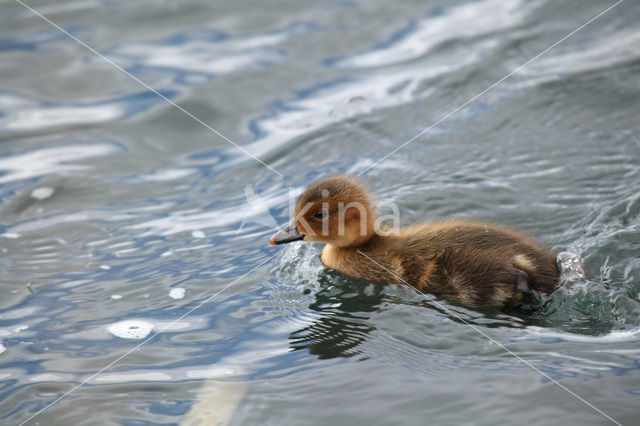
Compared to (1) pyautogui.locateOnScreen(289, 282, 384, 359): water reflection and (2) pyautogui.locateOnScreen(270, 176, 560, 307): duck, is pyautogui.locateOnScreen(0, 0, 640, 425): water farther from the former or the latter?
Answer: (2) pyautogui.locateOnScreen(270, 176, 560, 307): duck

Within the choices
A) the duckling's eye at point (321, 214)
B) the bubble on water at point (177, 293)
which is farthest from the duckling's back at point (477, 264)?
the bubble on water at point (177, 293)

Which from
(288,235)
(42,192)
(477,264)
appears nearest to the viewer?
(477,264)

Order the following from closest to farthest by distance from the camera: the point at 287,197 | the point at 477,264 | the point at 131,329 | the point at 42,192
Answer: the point at 477,264 < the point at 131,329 < the point at 287,197 < the point at 42,192

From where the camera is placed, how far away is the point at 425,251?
4.52 metres

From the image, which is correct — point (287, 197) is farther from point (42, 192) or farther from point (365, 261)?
point (42, 192)

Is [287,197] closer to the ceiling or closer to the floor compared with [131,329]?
closer to the ceiling

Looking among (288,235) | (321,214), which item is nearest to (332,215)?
(321,214)

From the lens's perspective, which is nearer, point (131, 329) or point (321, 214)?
point (131, 329)

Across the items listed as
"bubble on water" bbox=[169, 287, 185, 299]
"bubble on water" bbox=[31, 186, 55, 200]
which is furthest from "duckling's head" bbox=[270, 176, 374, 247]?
"bubble on water" bbox=[31, 186, 55, 200]

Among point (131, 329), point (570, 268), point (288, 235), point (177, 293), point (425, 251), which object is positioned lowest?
point (131, 329)

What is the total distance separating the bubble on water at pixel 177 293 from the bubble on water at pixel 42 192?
88.6 inches

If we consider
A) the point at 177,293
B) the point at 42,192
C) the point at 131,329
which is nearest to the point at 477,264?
the point at 177,293

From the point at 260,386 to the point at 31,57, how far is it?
265 inches

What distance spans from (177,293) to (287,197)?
1695 mm
